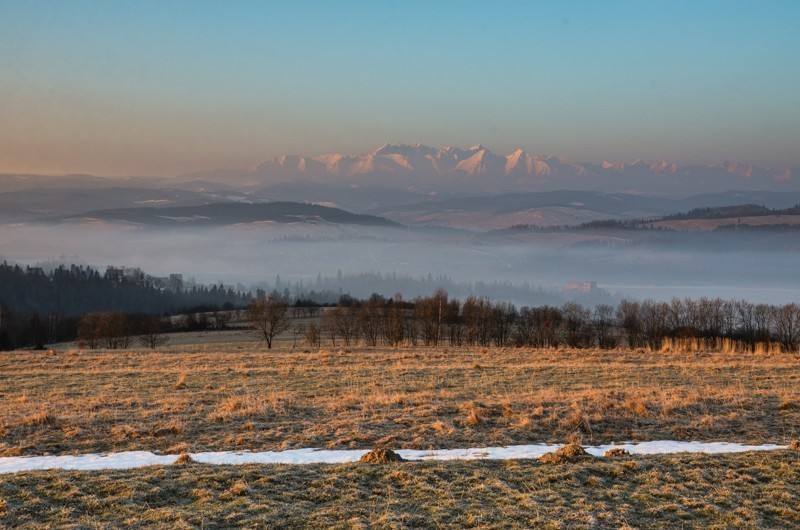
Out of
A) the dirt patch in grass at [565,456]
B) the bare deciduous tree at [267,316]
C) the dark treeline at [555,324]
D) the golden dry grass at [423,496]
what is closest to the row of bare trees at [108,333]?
the bare deciduous tree at [267,316]

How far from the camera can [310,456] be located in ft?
42.0

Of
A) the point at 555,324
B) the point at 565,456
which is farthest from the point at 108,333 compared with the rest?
the point at 565,456

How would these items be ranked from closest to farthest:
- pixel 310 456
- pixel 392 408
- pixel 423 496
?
pixel 423 496, pixel 310 456, pixel 392 408

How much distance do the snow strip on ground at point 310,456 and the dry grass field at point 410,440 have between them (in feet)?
2.12

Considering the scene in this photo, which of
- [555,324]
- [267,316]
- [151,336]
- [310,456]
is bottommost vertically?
[151,336]

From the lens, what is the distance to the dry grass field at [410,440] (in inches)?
353

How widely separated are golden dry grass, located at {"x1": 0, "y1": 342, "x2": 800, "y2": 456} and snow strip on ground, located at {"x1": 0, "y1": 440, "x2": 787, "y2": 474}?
0.68 metres

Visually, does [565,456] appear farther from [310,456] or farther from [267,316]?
[267,316]

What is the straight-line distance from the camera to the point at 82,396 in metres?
22.3

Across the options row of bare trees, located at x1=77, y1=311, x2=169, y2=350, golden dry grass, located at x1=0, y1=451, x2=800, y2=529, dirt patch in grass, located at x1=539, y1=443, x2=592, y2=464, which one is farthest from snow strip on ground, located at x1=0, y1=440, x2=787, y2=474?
row of bare trees, located at x1=77, y1=311, x2=169, y2=350

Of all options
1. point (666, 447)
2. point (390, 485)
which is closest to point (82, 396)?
point (390, 485)

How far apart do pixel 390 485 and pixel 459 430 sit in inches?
206

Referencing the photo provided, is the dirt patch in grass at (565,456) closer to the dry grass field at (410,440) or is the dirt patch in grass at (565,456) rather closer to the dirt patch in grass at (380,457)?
the dry grass field at (410,440)

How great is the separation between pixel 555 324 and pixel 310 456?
77.0 meters
